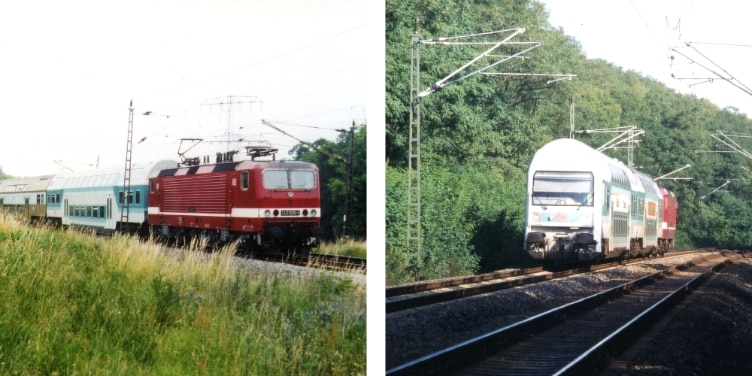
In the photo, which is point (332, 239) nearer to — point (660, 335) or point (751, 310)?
point (660, 335)

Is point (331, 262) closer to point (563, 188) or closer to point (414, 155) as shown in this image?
point (414, 155)

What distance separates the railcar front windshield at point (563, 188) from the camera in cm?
575

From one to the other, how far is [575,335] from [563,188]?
2.00m

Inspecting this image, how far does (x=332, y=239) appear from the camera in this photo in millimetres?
4816

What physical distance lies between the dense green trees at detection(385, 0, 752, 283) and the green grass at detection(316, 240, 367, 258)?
18 cm

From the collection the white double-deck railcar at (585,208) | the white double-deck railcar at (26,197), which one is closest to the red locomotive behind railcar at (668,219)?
the white double-deck railcar at (585,208)

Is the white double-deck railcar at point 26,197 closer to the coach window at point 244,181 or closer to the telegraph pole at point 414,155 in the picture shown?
the coach window at point 244,181

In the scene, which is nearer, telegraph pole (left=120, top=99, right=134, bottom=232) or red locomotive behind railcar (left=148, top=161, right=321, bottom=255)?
telegraph pole (left=120, top=99, right=134, bottom=232)

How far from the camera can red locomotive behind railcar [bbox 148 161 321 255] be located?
499 cm

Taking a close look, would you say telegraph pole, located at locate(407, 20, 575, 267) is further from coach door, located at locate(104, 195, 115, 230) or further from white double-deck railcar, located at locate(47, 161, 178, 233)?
coach door, located at locate(104, 195, 115, 230)

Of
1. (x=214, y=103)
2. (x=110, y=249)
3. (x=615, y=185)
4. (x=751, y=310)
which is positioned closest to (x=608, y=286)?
(x=615, y=185)

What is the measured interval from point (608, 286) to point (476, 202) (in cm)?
132

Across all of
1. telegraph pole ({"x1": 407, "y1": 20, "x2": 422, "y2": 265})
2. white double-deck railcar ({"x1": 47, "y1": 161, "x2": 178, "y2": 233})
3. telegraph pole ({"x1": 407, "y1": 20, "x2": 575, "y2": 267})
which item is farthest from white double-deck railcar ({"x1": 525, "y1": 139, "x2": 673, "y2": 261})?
white double-deck railcar ({"x1": 47, "y1": 161, "x2": 178, "y2": 233})

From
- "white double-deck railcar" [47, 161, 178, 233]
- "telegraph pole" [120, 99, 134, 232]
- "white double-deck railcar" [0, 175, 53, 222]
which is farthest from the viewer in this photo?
"white double-deck railcar" [47, 161, 178, 233]
